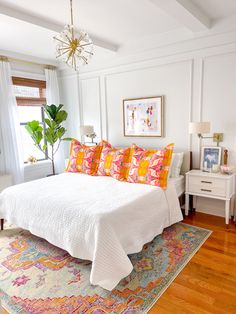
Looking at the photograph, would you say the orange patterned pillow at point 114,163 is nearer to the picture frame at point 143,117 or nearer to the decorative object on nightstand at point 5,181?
the picture frame at point 143,117

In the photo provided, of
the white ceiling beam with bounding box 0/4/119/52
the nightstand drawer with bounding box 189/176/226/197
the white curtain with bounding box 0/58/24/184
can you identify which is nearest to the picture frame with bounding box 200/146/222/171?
the nightstand drawer with bounding box 189/176/226/197

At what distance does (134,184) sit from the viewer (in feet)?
10.1

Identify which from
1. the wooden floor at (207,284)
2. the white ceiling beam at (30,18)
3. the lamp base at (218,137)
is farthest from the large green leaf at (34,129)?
the wooden floor at (207,284)

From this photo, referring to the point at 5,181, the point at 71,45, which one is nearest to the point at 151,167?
the point at 71,45

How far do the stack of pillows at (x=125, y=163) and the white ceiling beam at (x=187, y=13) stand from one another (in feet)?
5.12

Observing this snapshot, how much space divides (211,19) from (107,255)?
320 cm

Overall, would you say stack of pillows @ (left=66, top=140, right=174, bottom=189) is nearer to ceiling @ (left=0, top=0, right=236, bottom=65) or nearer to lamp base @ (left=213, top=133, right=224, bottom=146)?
lamp base @ (left=213, top=133, right=224, bottom=146)

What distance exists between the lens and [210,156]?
3.41 meters

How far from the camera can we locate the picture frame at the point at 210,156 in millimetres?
3334

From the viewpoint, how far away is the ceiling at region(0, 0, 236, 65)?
8.41 feet

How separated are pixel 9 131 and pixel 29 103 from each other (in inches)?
30.5

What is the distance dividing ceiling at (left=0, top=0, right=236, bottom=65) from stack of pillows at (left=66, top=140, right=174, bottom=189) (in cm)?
163

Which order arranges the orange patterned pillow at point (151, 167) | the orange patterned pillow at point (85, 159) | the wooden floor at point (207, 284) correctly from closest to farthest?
the wooden floor at point (207, 284)
the orange patterned pillow at point (151, 167)
the orange patterned pillow at point (85, 159)

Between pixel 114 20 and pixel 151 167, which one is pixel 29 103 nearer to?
pixel 114 20
